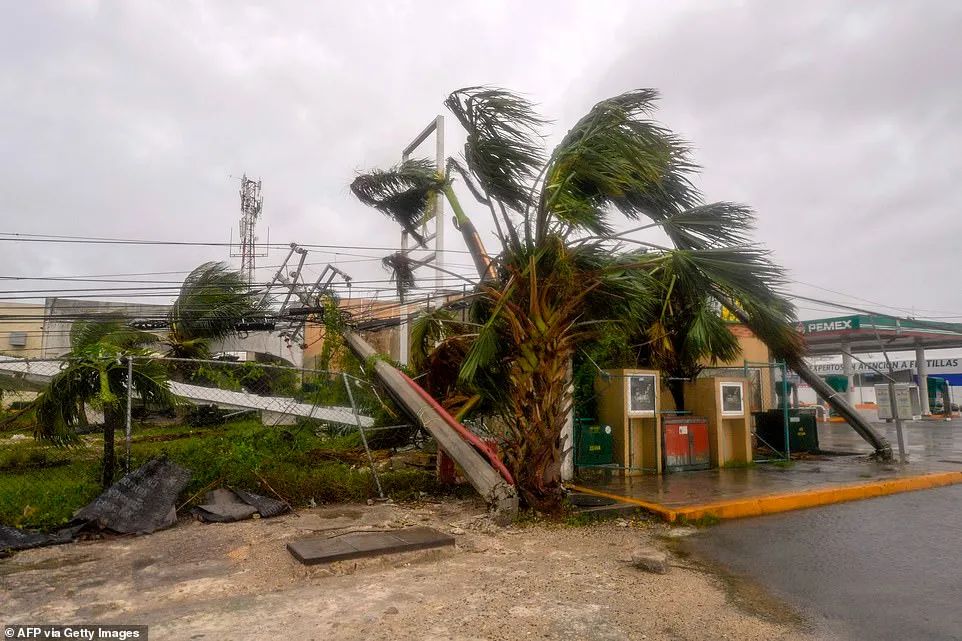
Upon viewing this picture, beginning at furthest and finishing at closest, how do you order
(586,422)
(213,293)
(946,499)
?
1. (213,293)
2. (586,422)
3. (946,499)

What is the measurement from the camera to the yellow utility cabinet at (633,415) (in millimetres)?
11219

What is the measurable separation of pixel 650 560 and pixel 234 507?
5.01 metres

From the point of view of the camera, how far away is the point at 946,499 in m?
9.59

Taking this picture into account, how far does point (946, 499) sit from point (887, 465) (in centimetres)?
330

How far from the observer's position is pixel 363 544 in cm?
632

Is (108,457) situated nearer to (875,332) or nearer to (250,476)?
(250,476)

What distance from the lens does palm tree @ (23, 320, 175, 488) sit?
7.89 meters

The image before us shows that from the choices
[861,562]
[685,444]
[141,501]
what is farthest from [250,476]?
[685,444]

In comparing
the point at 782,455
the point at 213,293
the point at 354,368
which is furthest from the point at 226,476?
the point at 782,455

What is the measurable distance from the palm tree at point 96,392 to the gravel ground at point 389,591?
178 centimetres

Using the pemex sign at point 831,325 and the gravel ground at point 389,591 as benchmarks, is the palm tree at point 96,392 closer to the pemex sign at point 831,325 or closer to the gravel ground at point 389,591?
the gravel ground at point 389,591

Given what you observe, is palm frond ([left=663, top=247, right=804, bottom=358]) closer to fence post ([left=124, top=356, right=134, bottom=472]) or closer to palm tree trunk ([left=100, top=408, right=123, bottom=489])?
fence post ([left=124, top=356, right=134, bottom=472])

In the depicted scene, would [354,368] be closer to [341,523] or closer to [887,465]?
[341,523]

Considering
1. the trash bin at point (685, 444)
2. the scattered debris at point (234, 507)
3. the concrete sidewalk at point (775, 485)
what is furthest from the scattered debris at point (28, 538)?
the trash bin at point (685, 444)
